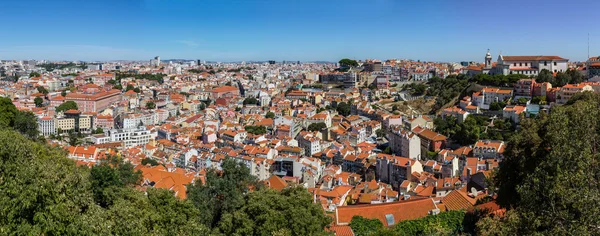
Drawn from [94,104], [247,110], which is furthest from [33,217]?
[94,104]

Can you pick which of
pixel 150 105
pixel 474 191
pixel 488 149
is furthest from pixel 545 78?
pixel 150 105

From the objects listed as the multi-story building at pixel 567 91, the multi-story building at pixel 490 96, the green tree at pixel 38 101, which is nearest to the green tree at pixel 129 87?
the green tree at pixel 38 101

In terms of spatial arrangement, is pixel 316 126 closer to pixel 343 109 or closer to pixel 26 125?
pixel 343 109

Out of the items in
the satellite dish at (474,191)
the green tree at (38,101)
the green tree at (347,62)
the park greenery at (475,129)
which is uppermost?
the green tree at (347,62)

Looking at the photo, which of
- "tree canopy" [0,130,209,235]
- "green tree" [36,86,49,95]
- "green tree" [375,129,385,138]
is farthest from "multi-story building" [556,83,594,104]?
"green tree" [36,86,49,95]

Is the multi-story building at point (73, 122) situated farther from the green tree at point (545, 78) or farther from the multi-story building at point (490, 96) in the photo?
the green tree at point (545, 78)

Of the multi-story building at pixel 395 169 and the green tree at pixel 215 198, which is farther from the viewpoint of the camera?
the multi-story building at pixel 395 169
